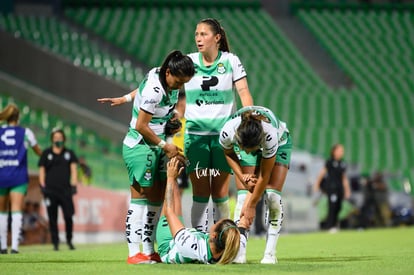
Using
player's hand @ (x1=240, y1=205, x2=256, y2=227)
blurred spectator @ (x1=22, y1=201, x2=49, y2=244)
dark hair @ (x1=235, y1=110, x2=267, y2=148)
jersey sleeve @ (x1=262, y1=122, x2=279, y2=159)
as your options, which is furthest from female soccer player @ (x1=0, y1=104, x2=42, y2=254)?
dark hair @ (x1=235, y1=110, x2=267, y2=148)

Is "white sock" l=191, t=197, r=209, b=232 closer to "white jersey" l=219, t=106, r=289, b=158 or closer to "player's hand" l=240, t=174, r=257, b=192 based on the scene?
"player's hand" l=240, t=174, r=257, b=192

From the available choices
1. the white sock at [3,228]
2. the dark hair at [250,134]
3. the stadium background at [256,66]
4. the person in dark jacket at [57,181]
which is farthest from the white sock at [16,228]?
the dark hair at [250,134]

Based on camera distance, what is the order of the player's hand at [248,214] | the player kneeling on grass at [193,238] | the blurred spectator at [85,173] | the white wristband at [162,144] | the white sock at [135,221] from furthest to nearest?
the blurred spectator at [85,173] < the white sock at [135,221] < the player's hand at [248,214] < the white wristband at [162,144] < the player kneeling on grass at [193,238]

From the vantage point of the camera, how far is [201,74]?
966 centimetres

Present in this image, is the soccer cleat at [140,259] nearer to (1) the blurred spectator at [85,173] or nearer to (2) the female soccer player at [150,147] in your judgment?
(2) the female soccer player at [150,147]

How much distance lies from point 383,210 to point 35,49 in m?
10.2

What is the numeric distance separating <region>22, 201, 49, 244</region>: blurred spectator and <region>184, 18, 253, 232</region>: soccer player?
30.0 ft

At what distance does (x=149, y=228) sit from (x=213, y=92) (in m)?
1.51

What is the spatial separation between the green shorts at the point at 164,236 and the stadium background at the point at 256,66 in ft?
34.4

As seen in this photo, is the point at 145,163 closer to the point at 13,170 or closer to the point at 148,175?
the point at 148,175

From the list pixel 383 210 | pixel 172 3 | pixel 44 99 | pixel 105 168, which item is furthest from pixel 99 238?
pixel 172 3

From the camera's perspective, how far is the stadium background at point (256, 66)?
25047 mm

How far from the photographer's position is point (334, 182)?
21656 millimetres

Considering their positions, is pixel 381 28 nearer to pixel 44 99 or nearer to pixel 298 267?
pixel 44 99
